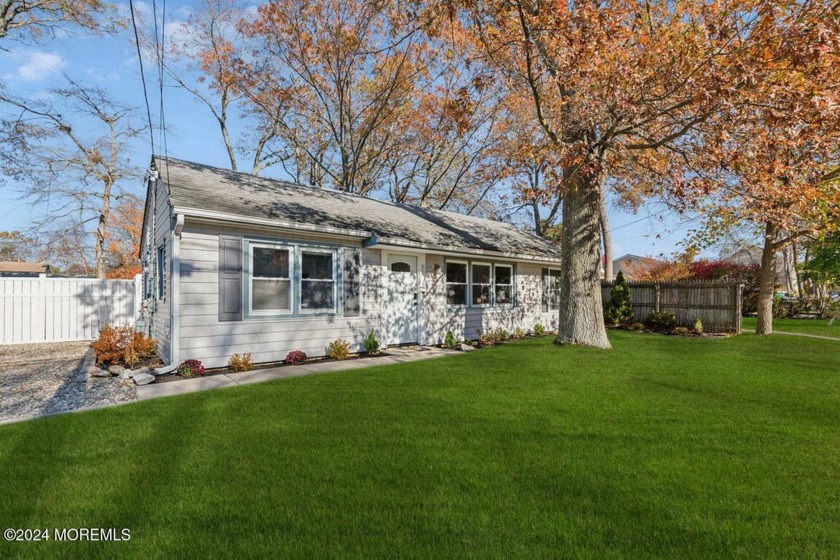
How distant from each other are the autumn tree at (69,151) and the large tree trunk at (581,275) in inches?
727

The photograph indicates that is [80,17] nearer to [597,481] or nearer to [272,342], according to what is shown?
[272,342]

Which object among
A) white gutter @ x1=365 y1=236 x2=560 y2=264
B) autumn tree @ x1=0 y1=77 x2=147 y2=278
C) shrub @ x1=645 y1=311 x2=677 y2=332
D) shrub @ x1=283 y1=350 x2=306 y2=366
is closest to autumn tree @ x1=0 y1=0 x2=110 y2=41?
autumn tree @ x1=0 y1=77 x2=147 y2=278

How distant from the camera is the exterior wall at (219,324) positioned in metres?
7.15

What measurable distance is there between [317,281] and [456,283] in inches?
168

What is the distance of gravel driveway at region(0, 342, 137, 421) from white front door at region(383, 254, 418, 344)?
525 cm

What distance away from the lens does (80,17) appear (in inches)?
566

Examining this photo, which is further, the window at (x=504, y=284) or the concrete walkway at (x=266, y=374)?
the window at (x=504, y=284)

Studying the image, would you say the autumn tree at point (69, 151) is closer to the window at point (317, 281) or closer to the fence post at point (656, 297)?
the window at point (317, 281)

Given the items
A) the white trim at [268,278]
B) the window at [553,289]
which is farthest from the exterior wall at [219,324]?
the window at [553,289]

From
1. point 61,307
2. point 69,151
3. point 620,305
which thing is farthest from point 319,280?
point 69,151

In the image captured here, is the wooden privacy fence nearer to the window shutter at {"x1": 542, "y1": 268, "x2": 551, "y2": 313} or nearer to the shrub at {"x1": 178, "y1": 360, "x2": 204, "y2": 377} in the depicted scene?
the window shutter at {"x1": 542, "y1": 268, "x2": 551, "y2": 313}

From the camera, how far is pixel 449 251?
10.7m

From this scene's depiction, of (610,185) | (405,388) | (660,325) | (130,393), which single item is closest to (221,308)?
(130,393)

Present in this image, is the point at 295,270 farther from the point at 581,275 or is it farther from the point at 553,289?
the point at 553,289
